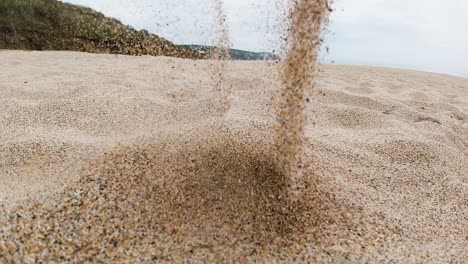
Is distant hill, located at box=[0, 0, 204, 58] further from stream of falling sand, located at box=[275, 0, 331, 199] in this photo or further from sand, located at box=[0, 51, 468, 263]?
stream of falling sand, located at box=[275, 0, 331, 199]

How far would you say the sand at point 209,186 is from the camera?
141cm

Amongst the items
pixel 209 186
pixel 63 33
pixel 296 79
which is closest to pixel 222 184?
pixel 209 186

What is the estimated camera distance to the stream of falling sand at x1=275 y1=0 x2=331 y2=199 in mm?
1566

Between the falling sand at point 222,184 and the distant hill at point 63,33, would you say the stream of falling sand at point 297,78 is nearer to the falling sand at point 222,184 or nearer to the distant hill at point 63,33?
the falling sand at point 222,184

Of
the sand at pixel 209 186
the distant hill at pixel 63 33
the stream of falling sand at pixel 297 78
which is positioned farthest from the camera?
the distant hill at pixel 63 33

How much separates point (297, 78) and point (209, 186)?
1.69 feet

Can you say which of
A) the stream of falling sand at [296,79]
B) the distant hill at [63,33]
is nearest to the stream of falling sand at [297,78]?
the stream of falling sand at [296,79]

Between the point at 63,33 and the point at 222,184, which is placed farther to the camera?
the point at 63,33

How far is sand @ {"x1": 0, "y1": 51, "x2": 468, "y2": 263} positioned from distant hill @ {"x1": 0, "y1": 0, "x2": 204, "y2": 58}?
3.61 metres

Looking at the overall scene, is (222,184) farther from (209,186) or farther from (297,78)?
(297,78)

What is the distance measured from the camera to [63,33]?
663 centimetres

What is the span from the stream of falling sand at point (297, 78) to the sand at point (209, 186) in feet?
0.22

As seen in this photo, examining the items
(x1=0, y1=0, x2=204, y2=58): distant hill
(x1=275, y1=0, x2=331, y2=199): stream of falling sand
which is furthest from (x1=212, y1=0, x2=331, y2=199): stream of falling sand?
(x1=0, y1=0, x2=204, y2=58): distant hill

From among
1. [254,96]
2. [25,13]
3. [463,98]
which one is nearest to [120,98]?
[254,96]
